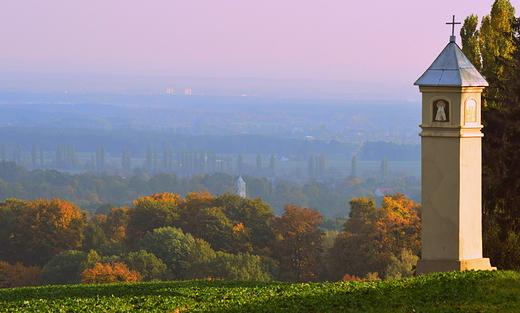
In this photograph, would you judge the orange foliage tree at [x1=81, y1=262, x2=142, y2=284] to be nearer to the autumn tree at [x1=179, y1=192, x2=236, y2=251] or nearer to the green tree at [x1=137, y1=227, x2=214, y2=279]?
the green tree at [x1=137, y1=227, x2=214, y2=279]

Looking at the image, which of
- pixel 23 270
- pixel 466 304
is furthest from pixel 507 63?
Answer: pixel 23 270

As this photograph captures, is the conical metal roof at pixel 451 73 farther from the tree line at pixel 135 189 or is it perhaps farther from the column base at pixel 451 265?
the tree line at pixel 135 189

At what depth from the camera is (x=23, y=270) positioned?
5375 cm

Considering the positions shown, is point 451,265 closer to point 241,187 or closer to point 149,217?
point 149,217

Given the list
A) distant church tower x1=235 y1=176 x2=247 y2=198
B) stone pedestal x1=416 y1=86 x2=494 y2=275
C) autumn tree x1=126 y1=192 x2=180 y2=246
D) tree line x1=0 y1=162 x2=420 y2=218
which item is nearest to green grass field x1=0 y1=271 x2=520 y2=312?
stone pedestal x1=416 y1=86 x2=494 y2=275

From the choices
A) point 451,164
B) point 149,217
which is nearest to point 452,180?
point 451,164

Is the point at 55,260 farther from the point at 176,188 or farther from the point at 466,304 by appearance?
the point at 176,188

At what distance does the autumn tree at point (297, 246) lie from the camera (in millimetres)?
51688

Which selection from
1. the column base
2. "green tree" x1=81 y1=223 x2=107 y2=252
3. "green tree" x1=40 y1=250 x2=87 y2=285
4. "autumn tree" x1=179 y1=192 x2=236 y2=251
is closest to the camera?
the column base

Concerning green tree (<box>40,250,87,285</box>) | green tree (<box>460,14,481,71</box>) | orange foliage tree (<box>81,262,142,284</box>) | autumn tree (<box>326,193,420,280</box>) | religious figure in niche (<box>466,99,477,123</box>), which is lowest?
green tree (<box>40,250,87,285</box>)

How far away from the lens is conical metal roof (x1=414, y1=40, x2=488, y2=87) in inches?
490

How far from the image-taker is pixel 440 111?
12.5 metres

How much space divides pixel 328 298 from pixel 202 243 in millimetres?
41667

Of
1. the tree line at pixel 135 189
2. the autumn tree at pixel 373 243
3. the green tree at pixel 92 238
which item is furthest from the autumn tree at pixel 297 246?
the tree line at pixel 135 189
